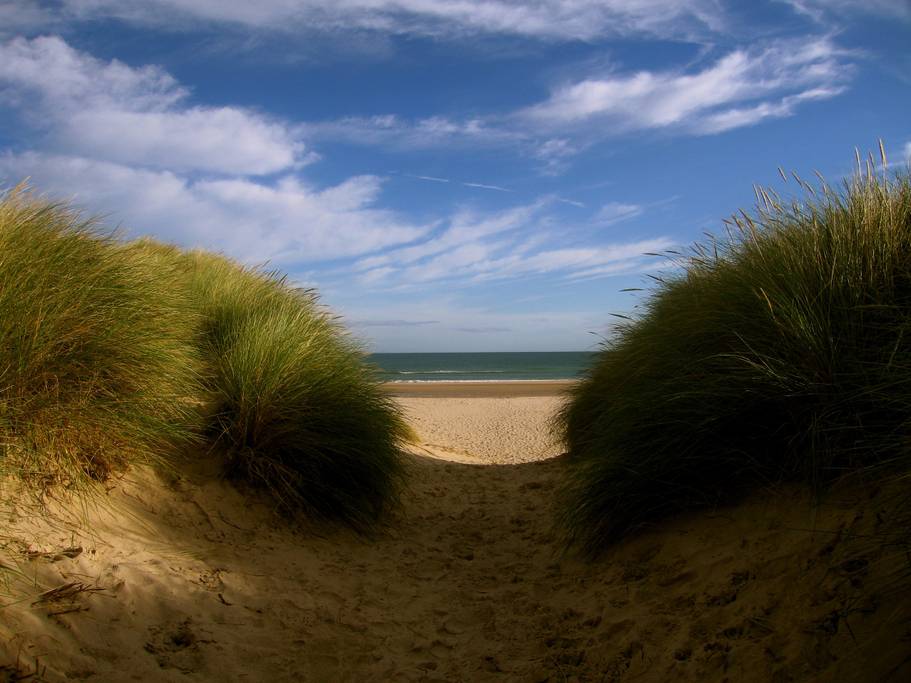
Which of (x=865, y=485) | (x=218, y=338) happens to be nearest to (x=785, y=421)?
(x=865, y=485)

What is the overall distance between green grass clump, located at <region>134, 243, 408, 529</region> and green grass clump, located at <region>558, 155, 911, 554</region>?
1752mm

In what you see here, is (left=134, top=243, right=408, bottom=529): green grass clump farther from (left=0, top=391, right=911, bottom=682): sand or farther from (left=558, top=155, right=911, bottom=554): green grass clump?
(left=558, top=155, right=911, bottom=554): green grass clump

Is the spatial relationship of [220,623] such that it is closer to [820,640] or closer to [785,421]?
[820,640]

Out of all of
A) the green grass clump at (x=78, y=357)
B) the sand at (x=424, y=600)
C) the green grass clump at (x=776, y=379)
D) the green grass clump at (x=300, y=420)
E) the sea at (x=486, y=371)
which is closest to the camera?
the sand at (x=424, y=600)

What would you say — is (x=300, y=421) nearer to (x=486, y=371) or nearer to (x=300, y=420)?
(x=300, y=420)

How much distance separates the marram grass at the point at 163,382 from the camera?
3.53 m

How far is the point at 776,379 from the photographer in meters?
3.28

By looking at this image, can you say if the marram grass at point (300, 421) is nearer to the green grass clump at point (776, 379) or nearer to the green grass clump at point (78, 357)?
the green grass clump at point (78, 357)

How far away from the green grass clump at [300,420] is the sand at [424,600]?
25 cm

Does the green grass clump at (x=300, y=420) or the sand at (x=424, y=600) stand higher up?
the green grass clump at (x=300, y=420)

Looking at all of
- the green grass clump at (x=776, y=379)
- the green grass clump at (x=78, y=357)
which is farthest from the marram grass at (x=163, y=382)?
the green grass clump at (x=776, y=379)

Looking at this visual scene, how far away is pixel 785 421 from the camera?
325 centimetres

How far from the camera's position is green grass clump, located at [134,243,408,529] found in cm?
480

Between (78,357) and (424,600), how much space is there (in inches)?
107
